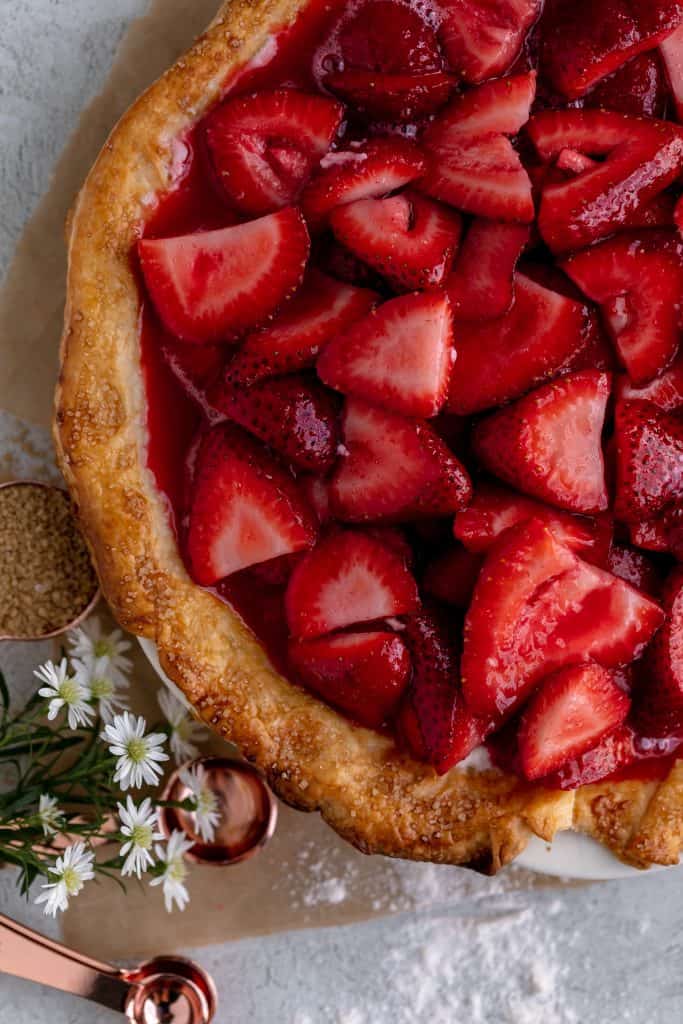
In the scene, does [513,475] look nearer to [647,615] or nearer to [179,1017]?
[647,615]

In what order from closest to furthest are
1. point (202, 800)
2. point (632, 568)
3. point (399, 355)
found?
point (399, 355) < point (632, 568) < point (202, 800)

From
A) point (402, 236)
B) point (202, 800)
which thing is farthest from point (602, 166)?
point (202, 800)

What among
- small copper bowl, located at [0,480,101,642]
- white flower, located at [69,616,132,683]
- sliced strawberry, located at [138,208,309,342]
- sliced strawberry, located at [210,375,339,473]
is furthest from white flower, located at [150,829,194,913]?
sliced strawberry, located at [138,208,309,342]

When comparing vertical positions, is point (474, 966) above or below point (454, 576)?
below

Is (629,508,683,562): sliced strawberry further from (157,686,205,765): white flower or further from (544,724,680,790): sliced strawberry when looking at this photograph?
(157,686,205,765): white flower

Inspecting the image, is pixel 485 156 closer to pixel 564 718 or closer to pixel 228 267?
pixel 228 267

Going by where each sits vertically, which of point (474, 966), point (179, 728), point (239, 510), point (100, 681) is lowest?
point (474, 966)

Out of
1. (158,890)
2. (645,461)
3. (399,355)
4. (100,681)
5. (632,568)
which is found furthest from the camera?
(158,890)

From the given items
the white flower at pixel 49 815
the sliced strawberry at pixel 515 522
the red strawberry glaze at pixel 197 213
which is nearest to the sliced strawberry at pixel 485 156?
the red strawberry glaze at pixel 197 213
